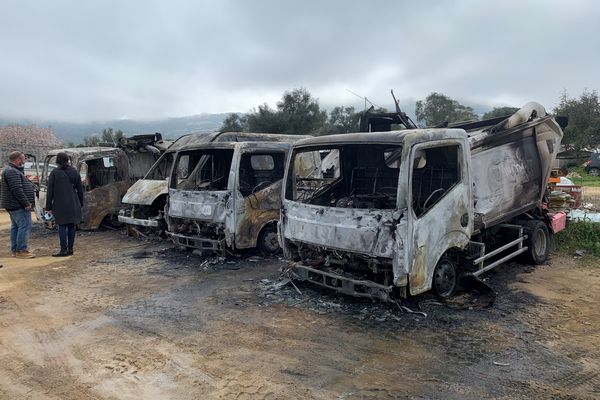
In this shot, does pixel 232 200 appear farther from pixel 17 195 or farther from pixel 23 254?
pixel 23 254

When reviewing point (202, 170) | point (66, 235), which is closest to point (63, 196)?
point (66, 235)

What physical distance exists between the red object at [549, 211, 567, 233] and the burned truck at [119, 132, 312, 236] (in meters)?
4.79

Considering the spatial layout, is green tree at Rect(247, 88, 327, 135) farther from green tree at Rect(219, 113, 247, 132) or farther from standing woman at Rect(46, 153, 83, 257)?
standing woman at Rect(46, 153, 83, 257)

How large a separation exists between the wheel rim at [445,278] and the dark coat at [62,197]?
6.54 metres

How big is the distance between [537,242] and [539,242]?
9 centimetres


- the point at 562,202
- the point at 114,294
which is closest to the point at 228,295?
the point at 114,294

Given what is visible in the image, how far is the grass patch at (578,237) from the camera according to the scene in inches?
331

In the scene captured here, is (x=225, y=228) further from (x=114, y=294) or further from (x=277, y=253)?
(x=114, y=294)

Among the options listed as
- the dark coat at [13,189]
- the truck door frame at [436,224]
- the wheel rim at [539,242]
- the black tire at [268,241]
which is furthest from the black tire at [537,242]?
the dark coat at [13,189]

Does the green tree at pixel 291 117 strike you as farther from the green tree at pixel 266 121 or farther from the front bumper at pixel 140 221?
the front bumper at pixel 140 221

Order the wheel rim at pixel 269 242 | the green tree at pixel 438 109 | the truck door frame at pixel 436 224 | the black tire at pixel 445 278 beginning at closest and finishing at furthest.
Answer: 1. the truck door frame at pixel 436 224
2. the black tire at pixel 445 278
3. the wheel rim at pixel 269 242
4. the green tree at pixel 438 109

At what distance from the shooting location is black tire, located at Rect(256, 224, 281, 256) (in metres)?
8.17

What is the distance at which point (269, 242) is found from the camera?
823 cm

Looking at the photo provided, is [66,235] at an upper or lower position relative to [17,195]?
lower
